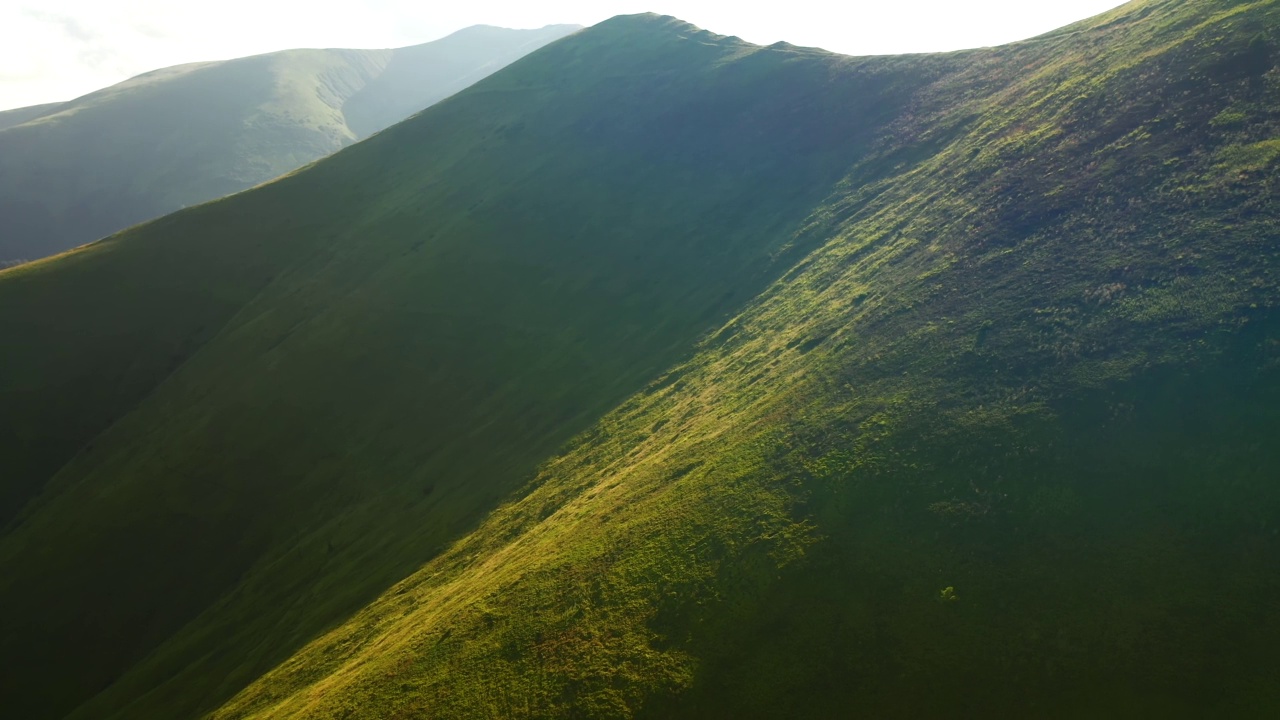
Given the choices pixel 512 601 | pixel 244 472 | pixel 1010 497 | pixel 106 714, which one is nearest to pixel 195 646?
pixel 106 714

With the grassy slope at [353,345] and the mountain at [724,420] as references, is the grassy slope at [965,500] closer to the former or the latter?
the mountain at [724,420]

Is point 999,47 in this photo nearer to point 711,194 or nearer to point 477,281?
point 711,194

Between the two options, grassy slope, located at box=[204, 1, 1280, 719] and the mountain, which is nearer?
grassy slope, located at box=[204, 1, 1280, 719]

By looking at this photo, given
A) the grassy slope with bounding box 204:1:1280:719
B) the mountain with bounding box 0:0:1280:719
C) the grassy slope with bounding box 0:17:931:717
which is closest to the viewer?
the grassy slope with bounding box 204:1:1280:719

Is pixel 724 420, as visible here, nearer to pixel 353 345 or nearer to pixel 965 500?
pixel 965 500

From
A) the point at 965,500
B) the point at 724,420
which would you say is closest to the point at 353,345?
the point at 724,420

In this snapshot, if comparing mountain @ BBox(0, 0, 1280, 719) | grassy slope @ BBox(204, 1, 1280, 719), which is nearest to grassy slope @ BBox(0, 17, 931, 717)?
mountain @ BBox(0, 0, 1280, 719)

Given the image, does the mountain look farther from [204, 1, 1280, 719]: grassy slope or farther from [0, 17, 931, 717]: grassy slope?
[0, 17, 931, 717]: grassy slope
